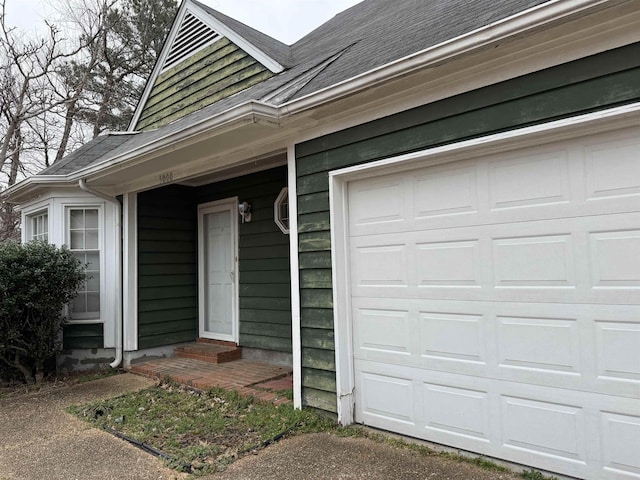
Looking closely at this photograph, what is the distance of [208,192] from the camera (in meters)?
6.39

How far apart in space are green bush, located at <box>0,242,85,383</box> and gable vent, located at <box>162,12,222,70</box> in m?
3.41

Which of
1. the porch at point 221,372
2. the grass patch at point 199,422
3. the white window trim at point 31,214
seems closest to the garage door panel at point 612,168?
the grass patch at point 199,422

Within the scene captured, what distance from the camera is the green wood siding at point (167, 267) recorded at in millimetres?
5949

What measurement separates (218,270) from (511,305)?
14.8ft

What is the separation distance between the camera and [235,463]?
298 centimetres

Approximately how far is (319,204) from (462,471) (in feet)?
7.07

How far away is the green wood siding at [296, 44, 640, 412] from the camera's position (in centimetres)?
231

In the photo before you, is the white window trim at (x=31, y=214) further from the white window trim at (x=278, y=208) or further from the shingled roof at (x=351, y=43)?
the white window trim at (x=278, y=208)

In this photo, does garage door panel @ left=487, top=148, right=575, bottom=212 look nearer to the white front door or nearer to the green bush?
the white front door

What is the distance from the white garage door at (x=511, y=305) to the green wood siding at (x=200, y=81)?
304 centimetres

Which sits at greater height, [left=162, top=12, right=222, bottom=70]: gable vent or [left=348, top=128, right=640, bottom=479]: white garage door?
[left=162, top=12, right=222, bottom=70]: gable vent

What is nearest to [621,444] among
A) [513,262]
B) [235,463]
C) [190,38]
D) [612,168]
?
[513,262]

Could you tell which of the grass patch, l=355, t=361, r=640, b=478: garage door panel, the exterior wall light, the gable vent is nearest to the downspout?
the grass patch

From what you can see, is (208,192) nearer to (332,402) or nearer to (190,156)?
(190,156)
